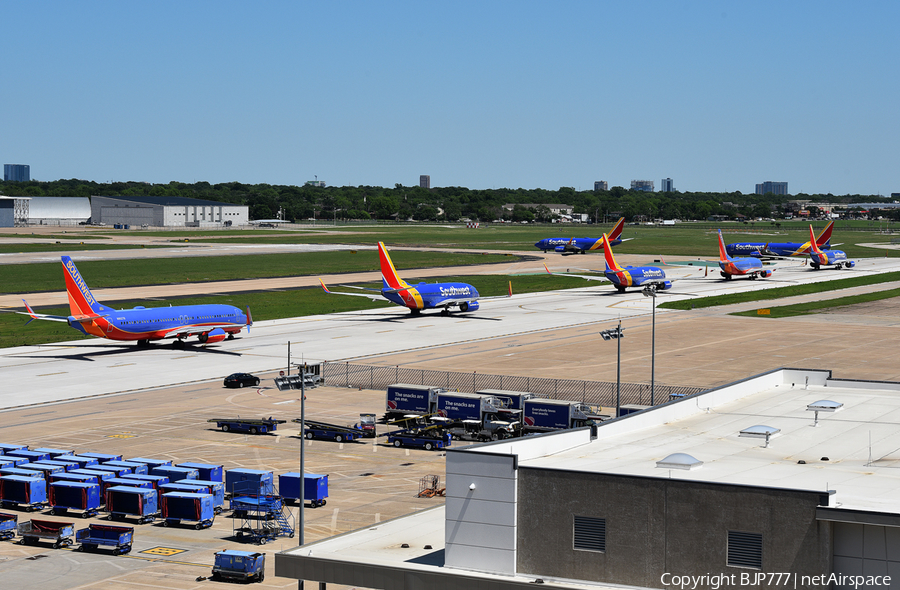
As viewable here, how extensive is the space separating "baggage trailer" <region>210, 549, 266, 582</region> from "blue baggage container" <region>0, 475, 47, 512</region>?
16657mm

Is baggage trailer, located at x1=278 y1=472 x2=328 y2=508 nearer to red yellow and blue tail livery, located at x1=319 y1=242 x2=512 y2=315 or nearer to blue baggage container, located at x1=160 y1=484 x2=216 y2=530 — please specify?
blue baggage container, located at x1=160 y1=484 x2=216 y2=530

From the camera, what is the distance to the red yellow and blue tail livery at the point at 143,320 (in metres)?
97.4

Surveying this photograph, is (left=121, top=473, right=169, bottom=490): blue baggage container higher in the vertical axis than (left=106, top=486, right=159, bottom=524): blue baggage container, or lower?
higher

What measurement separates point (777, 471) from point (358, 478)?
28880 millimetres

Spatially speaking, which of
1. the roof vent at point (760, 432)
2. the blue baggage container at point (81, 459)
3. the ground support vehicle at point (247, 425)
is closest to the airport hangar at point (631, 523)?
the roof vent at point (760, 432)

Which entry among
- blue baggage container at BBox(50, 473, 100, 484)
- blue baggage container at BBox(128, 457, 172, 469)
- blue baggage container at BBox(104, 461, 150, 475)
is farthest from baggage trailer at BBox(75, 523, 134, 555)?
blue baggage container at BBox(128, 457, 172, 469)

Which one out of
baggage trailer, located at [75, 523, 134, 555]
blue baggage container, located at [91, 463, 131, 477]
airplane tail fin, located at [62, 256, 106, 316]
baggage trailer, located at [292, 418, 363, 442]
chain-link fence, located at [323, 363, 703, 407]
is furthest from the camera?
airplane tail fin, located at [62, 256, 106, 316]

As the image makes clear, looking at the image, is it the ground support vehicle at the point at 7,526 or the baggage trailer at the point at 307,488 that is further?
the baggage trailer at the point at 307,488

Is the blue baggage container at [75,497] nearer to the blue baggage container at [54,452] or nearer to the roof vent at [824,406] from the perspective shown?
the blue baggage container at [54,452]

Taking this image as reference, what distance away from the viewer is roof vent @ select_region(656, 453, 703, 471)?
32.8m

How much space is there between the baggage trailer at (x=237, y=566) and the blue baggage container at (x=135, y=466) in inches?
621

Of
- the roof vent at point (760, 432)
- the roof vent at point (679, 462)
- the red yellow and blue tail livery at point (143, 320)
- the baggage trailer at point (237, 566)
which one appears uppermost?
the roof vent at point (679, 462)

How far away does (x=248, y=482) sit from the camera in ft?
177

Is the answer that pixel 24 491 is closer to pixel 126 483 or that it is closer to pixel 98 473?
pixel 98 473
